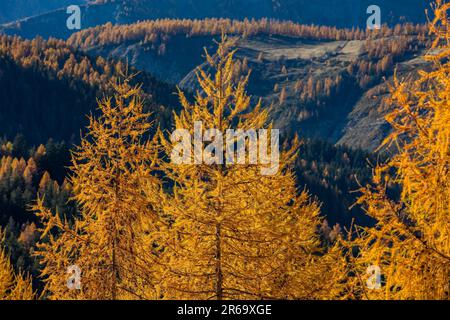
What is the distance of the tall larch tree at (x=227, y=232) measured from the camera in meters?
14.1

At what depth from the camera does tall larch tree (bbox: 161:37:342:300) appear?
14.1 metres

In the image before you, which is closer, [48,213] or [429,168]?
[429,168]

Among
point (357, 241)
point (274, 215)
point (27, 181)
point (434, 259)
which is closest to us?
point (434, 259)

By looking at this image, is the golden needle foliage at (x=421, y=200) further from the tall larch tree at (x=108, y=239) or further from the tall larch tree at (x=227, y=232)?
the tall larch tree at (x=108, y=239)

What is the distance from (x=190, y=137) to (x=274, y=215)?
3.01 metres

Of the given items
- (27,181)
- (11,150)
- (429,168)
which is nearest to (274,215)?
(429,168)

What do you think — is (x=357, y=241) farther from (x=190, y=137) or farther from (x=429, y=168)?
(x=190, y=137)

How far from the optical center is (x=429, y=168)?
10445 mm

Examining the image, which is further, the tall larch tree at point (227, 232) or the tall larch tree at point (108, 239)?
the tall larch tree at point (108, 239)

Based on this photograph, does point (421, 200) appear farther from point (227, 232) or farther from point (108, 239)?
point (108, 239)

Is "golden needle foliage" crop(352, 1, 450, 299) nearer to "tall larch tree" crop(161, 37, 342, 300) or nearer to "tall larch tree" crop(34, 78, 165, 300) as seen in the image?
"tall larch tree" crop(161, 37, 342, 300)

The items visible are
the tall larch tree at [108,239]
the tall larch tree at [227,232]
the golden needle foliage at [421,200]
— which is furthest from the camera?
the tall larch tree at [108,239]

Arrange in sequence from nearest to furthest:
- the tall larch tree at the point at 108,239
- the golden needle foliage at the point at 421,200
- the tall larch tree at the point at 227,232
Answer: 1. the golden needle foliage at the point at 421,200
2. the tall larch tree at the point at 227,232
3. the tall larch tree at the point at 108,239

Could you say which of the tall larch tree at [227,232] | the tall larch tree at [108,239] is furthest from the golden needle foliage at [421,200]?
the tall larch tree at [108,239]
